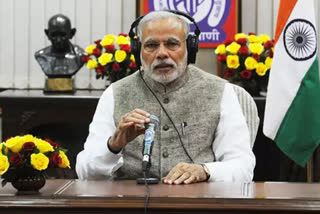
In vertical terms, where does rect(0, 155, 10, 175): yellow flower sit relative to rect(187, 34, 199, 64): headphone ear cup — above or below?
below

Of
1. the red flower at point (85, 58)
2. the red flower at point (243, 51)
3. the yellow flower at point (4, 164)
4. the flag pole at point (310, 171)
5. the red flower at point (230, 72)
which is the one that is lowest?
the flag pole at point (310, 171)

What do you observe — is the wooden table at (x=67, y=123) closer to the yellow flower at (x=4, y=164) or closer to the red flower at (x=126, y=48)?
the red flower at (x=126, y=48)

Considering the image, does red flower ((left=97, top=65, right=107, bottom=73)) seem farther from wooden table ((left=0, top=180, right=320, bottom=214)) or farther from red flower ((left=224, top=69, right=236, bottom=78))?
wooden table ((left=0, top=180, right=320, bottom=214))

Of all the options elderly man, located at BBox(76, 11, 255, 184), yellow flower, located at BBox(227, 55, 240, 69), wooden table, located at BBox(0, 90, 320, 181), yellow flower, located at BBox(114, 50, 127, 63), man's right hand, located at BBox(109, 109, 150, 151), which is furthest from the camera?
yellow flower, located at BBox(227, 55, 240, 69)

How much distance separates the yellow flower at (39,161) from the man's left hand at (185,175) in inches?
18.7

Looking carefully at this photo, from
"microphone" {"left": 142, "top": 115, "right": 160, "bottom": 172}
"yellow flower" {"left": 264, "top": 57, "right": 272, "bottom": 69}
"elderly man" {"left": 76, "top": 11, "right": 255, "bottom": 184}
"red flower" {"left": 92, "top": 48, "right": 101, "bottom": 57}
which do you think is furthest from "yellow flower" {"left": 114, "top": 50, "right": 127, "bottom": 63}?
"microphone" {"left": 142, "top": 115, "right": 160, "bottom": 172}

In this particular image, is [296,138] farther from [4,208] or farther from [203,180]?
[4,208]

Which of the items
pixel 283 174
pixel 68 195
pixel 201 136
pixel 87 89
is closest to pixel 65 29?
pixel 87 89

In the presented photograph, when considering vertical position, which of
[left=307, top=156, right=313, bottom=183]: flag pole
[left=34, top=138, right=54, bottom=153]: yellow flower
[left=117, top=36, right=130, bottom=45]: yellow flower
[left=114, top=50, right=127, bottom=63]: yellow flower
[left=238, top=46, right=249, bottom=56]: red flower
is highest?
[left=117, top=36, right=130, bottom=45]: yellow flower

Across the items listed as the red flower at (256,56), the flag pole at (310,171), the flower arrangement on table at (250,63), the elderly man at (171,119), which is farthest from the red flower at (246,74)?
the elderly man at (171,119)

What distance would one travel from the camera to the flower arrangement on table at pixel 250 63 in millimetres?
4566

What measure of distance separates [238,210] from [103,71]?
2790mm

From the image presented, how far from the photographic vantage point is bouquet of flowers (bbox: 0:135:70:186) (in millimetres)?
2188

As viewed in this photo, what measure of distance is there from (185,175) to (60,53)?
257 centimetres
